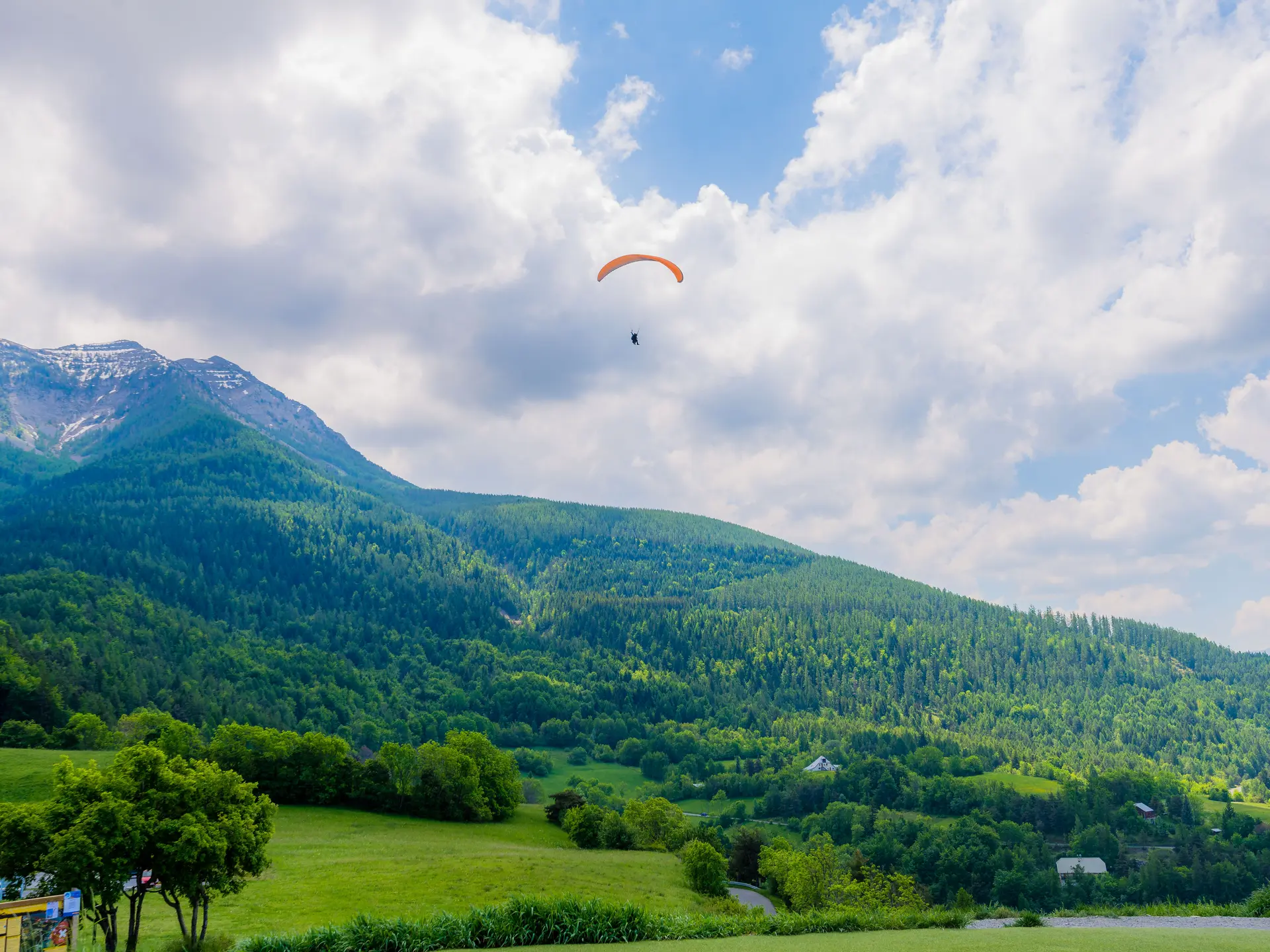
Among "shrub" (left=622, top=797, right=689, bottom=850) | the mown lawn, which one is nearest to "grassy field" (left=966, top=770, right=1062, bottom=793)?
"shrub" (left=622, top=797, right=689, bottom=850)

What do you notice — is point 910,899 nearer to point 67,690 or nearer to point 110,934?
point 110,934

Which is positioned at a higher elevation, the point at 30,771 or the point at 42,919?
the point at 42,919

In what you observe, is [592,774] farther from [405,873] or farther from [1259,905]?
[1259,905]

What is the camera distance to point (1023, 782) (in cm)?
17338

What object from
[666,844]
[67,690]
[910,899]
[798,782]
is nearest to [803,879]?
[910,899]

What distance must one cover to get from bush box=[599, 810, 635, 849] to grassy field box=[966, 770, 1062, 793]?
101797mm

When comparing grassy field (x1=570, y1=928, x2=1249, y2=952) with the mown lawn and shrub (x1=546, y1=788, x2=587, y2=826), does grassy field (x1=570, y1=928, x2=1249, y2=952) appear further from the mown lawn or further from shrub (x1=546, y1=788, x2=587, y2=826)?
shrub (x1=546, y1=788, x2=587, y2=826)

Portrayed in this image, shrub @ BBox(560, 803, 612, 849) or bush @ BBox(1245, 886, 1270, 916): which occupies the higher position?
bush @ BBox(1245, 886, 1270, 916)

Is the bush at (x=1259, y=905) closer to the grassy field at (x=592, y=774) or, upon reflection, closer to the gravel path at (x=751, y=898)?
the gravel path at (x=751, y=898)

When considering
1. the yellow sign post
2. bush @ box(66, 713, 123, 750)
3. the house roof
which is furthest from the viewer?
the house roof

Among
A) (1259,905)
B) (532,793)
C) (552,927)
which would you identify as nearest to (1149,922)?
(1259,905)

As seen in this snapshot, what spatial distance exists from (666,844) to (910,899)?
90.2 feet

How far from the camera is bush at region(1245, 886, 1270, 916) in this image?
40.9 m

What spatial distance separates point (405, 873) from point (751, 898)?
36.3m
